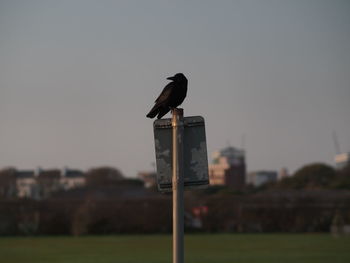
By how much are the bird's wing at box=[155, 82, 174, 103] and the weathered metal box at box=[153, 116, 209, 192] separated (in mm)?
911

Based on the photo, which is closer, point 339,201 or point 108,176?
point 339,201

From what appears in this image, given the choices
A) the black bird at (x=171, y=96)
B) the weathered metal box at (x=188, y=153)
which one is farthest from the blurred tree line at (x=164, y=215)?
the weathered metal box at (x=188, y=153)

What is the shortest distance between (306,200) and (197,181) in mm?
67864

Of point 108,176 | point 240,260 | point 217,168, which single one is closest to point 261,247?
point 240,260

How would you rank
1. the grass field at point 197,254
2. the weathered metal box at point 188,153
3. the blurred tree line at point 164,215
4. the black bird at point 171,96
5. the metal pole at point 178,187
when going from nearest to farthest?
1. the metal pole at point 178,187
2. the weathered metal box at point 188,153
3. the black bird at point 171,96
4. the grass field at point 197,254
5. the blurred tree line at point 164,215

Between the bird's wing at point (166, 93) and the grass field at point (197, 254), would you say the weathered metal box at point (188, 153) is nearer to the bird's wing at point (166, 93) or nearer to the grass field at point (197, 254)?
the bird's wing at point (166, 93)

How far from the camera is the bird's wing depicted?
6129mm

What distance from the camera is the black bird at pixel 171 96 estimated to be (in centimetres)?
611

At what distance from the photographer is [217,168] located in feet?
655

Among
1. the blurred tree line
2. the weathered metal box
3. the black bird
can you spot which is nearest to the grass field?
the blurred tree line

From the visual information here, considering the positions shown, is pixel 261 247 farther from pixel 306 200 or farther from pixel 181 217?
pixel 181 217

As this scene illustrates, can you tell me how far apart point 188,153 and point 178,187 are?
0.22 m

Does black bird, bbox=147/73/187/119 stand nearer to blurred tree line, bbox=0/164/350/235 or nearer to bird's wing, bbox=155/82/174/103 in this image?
bird's wing, bbox=155/82/174/103

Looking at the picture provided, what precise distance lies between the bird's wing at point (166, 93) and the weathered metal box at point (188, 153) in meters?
0.91
